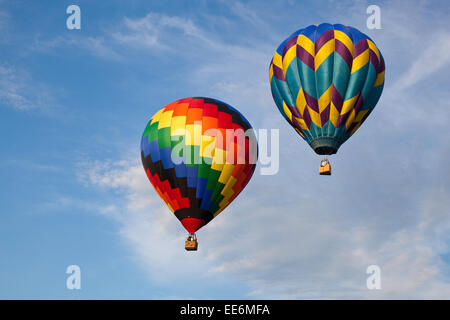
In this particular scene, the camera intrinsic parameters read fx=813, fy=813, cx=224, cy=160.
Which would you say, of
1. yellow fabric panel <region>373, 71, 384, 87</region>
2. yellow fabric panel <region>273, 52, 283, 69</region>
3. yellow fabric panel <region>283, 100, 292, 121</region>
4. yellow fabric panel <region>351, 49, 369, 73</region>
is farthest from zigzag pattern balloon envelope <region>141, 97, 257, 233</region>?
yellow fabric panel <region>373, 71, 384, 87</region>

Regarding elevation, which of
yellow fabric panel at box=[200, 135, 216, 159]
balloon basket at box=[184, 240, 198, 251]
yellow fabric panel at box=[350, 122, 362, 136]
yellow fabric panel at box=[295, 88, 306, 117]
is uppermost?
yellow fabric panel at box=[295, 88, 306, 117]

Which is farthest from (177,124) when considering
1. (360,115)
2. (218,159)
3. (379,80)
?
(379,80)

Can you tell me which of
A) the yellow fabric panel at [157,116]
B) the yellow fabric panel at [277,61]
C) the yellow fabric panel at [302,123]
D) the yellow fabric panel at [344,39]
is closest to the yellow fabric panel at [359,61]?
the yellow fabric panel at [344,39]

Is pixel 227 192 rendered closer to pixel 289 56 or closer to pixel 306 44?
pixel 289 56

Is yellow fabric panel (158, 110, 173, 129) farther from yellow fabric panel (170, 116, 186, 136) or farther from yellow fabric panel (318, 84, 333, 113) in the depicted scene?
yellow fabric panel (318, 84, 333, 113)

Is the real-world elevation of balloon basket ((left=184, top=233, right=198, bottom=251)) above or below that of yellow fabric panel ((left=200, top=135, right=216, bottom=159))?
below

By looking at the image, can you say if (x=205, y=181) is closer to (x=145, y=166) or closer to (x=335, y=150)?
(x=145, y=166)

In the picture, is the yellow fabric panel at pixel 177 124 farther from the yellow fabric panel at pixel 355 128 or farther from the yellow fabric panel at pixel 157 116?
the yellow fabric panel at pixel 355 128
